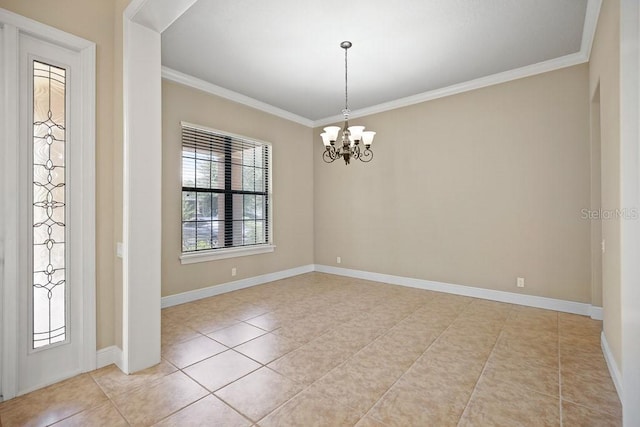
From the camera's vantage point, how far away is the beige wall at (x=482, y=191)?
3570 millimetres

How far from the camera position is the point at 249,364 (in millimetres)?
2447

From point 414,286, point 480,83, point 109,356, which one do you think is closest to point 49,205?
point 109,356

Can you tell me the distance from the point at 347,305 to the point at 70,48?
3.63m

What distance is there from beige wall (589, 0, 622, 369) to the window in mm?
4144

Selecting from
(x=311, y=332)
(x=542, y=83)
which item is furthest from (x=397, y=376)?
(x=542, y=83)

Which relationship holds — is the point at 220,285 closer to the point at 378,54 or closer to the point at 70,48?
the point at 70,48

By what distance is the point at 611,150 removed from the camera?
2.27 m

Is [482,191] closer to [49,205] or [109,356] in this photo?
[109,356]

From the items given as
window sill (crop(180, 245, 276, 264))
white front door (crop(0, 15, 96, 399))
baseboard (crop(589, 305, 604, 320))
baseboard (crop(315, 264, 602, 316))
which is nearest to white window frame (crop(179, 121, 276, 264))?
window sill (crop(180, 245, 276, 264))

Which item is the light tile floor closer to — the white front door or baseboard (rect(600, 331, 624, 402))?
baseboard (rect(600, 331, 624, 402))

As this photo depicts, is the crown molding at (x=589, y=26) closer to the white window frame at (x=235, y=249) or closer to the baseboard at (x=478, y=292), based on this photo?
the baseboard at (x=478, y=292)

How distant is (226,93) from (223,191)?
1428 millimetres

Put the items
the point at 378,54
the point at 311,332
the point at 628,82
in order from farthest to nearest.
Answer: the point at 378,54
the point at 311,332
the point at 628,82

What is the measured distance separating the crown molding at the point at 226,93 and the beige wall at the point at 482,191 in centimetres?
118
